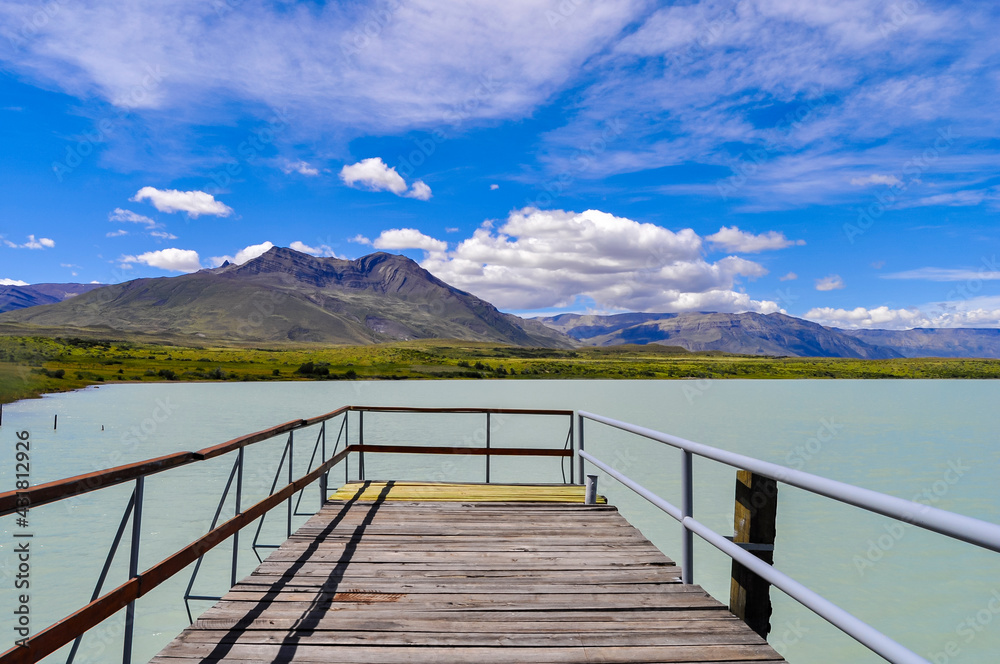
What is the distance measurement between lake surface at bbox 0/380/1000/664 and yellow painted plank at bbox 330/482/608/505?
14.1ft

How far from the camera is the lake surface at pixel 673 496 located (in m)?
10.8

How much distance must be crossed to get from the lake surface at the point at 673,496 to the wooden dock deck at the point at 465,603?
6.13 meters

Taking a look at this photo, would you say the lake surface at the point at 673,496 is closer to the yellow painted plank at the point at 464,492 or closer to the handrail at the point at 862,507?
the yellow painted plank at the point at 464,492

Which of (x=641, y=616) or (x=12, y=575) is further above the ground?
(x=641, y=616)

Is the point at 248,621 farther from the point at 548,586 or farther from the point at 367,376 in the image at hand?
the point at 367,376

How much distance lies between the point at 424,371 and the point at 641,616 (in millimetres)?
109828

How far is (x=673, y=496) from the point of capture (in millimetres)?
19391

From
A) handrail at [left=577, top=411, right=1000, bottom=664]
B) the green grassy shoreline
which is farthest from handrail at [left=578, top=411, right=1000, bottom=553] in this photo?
the green grassy shoreline

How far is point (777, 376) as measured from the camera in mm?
139125

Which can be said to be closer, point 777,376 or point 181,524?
point 181,524

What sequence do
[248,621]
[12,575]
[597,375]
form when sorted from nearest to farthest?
1. [248,621]
2. [12,575]
3. [597,375]

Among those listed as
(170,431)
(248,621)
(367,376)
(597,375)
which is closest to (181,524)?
(248,621)

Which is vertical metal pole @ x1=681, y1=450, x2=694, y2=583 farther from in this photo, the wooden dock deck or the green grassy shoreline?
the green grassy shoreline

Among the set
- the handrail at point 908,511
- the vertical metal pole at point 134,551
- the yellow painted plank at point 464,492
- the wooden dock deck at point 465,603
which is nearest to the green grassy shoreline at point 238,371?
the yellow painted plank at point 464,492
